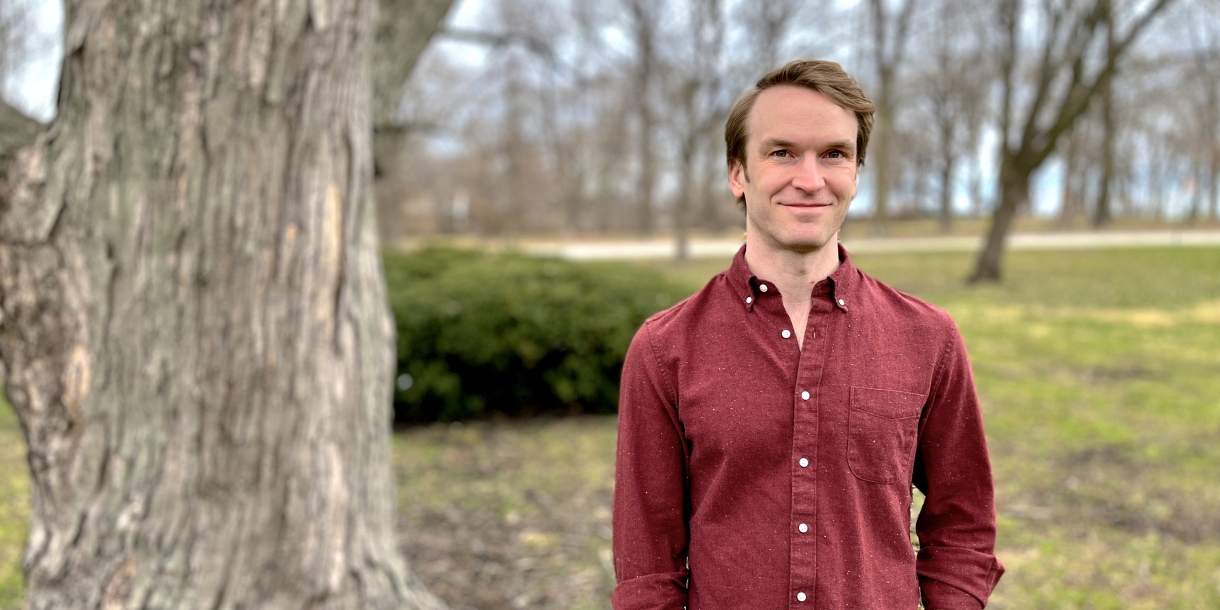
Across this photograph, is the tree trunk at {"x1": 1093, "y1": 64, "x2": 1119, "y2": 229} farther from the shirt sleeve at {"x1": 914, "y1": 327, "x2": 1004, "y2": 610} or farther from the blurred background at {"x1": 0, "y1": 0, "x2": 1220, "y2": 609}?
the shirt sleeve at {"x1": 914, "y1": 327, "x2": 1004, "y2": 610}

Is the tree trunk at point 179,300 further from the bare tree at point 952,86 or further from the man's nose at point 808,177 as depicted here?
the bare tree at point 952,86

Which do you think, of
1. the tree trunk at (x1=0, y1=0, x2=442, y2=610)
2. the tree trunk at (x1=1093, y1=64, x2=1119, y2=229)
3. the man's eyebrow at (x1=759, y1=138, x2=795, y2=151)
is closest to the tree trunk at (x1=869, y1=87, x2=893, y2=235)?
the tree trunk at (x1=1093, y1=64, x2=1119, y2=229)

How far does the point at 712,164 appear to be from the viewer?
35.3 m

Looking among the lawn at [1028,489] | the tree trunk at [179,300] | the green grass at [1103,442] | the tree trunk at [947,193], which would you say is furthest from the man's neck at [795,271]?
the tree trunk at [947,193]

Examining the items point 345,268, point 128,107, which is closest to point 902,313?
point 345,268

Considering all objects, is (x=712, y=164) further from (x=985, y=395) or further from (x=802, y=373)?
(x=802, y=373)

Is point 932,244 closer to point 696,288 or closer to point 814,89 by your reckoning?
point 696,288

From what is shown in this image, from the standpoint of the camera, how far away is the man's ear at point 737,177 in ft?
5.22

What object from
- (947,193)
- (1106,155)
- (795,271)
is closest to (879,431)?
(795,271)

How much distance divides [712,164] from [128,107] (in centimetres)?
3331

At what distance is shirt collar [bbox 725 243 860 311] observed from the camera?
5.07ft

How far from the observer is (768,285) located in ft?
5.08

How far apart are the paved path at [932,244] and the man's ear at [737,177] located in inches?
812

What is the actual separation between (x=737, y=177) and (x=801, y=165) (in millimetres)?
157
